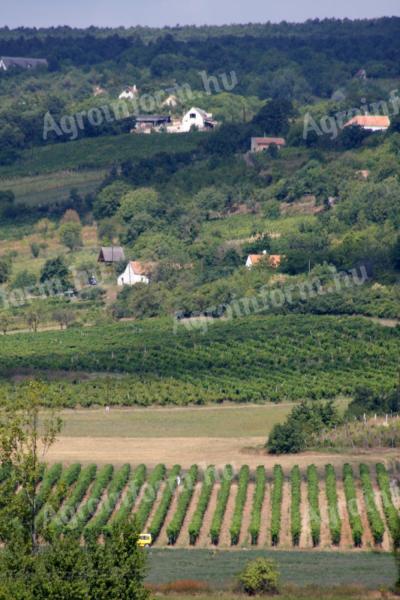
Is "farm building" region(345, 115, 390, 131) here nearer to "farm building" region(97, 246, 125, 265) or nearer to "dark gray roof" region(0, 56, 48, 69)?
"farm building" region(97, 246, 125, 265)

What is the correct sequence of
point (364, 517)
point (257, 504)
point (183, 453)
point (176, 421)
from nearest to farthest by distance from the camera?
1. point (364, 517)
2. point (257, 504)
3. point (183, 453)
4. point (176, 421)

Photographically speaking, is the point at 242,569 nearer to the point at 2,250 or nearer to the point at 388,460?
the point at 388,460

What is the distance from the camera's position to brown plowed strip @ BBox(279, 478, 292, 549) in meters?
49.9

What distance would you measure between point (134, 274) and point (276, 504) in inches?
1632

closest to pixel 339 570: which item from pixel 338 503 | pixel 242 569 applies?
pixel 242 569

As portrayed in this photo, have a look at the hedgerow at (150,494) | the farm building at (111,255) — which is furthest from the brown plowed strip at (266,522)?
the farm building at (111,255)

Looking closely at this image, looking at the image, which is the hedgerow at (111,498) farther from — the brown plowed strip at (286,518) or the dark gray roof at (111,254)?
the dark gray roof at (111,254)

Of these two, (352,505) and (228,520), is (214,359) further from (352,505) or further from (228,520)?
(228,520)

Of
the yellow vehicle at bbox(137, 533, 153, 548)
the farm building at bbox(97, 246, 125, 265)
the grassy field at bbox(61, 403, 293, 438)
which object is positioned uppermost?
the yellow vehicle at bbox(137, 533, 153, 548)

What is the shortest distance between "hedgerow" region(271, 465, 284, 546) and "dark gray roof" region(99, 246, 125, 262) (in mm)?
40492

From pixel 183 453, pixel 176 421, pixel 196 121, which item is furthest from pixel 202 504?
pixel 196 121

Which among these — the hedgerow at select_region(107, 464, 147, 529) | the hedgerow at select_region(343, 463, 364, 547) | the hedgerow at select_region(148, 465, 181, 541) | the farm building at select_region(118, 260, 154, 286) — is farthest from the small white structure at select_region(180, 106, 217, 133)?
the hedgerow at select_region(343, 463, 364, 547)

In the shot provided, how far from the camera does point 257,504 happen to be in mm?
52281

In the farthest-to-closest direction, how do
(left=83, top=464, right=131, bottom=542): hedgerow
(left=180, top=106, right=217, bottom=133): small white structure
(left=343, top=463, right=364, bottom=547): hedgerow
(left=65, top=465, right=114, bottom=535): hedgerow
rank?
(left=180, top=106, right=217, bottom=133): small white structure
(left=65, top=465, right=114, bottom=535): hedgerow
(left=83, top=464, right=131, bottom=542): hedgerow
(left=343, top=463, right=364, bottom=547): hedgerow
